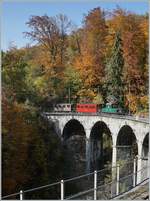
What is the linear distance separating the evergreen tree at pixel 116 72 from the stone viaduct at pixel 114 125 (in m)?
2.43

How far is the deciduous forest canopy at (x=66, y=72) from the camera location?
2720cm

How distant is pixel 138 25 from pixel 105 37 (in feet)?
11.4

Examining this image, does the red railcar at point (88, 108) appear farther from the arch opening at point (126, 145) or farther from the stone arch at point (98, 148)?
the arch opening at point (126, 145)

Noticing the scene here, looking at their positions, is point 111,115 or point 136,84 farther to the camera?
point 136,84

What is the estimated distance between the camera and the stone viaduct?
2442 centimetres

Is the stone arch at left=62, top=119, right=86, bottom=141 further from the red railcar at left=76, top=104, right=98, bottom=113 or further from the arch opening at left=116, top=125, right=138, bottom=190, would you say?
the arch opening at left=116, top=125, right=138, bottom=190

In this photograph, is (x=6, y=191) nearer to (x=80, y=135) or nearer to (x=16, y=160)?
(x=16, y=160)

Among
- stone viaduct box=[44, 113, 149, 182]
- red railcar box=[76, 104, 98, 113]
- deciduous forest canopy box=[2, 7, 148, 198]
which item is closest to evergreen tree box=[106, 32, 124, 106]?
deciduous forest canopy box=[2, 7, 148, 198]

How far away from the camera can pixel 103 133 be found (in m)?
34.2

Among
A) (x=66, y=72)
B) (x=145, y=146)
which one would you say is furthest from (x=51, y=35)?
(x=145, y=146)

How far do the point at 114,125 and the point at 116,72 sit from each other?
4.68 meters

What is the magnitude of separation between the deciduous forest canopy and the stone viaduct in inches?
46.1

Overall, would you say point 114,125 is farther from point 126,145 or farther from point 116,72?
point 116,72

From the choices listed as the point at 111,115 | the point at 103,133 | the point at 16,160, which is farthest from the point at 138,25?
the point at 16,160
